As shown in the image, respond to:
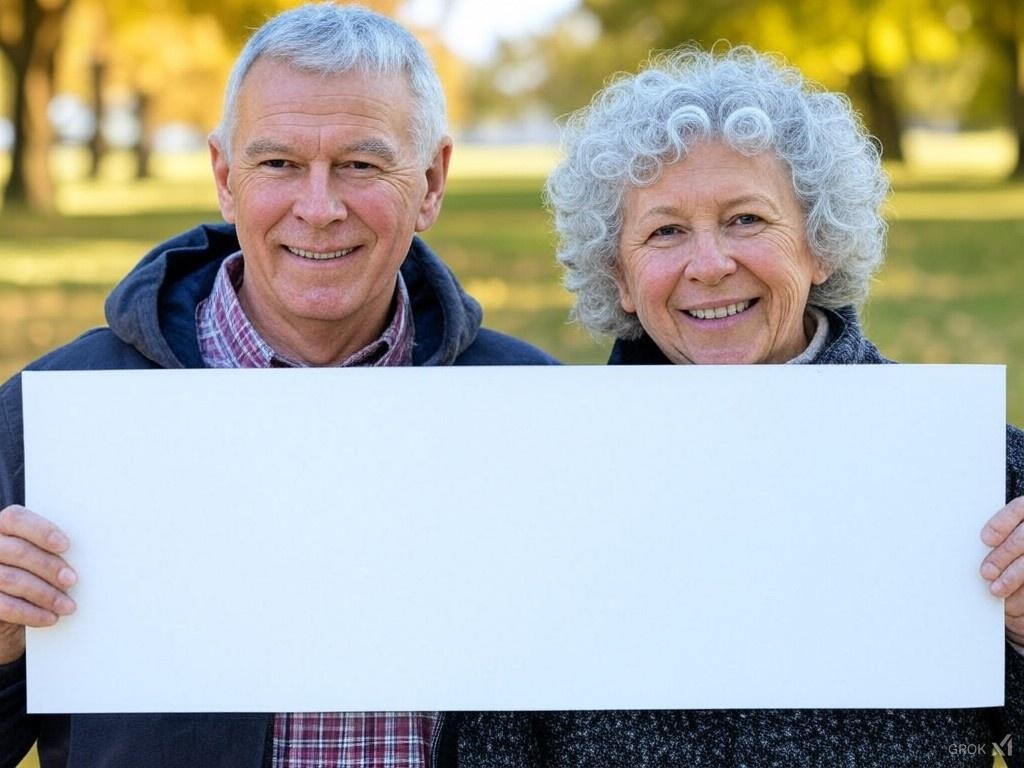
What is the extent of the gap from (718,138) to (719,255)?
0.23 metres

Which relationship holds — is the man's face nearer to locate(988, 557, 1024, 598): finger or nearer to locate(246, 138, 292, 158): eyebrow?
locate(246, 138, 292, 158): eyebrow

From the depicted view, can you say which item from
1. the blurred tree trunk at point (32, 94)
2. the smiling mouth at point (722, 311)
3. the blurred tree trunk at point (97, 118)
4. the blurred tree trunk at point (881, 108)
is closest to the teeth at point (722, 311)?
the smiling mouth at point (722, 311)

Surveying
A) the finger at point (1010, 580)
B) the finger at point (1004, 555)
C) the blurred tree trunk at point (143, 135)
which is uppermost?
the blurred tree trunk at point (143, 135)

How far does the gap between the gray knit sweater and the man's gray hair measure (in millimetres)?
1207

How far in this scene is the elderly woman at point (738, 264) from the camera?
264 centimetres

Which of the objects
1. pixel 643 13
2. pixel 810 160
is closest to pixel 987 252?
pixel 643 13

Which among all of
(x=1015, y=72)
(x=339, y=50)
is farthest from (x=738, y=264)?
(x=1015, y=72)

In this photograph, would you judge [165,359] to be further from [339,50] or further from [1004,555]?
[1004,555]

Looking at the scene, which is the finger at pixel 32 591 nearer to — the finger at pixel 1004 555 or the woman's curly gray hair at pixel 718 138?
the woman's curly gray hair at pixel 718 138

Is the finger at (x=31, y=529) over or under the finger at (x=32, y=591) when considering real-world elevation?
over

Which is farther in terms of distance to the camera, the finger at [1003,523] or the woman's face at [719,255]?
the woman's face at [719,255]

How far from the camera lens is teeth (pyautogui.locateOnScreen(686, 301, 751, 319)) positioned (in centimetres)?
272

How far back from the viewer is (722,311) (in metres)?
2.72

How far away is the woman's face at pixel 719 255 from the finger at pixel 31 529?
118cm
